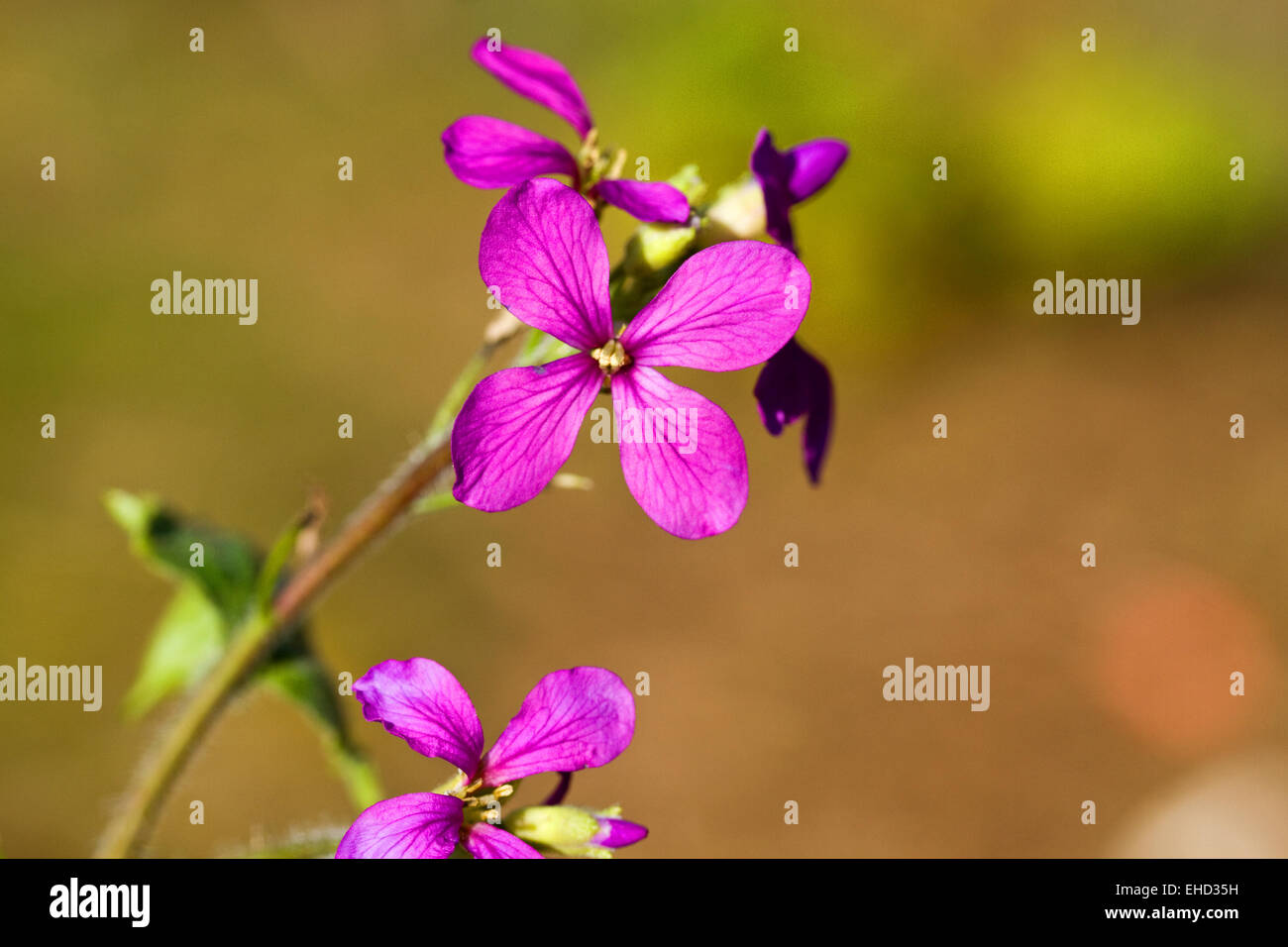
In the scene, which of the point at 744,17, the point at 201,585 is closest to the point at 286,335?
Answer: the point at 744,17

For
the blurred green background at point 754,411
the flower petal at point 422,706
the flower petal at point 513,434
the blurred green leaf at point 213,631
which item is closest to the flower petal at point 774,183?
the flower petal at point 513,434

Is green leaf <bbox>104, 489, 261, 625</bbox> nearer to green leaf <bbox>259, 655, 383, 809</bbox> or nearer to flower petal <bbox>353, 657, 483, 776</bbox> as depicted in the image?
green leaf <bbox>259, 655, 383, 809</bbox>

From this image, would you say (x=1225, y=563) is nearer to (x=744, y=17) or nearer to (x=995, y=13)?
(x=995, y=13)

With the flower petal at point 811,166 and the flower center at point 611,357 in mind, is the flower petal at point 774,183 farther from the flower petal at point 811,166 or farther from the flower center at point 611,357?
the flower center at point 611,357

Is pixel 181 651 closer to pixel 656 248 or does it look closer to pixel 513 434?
pixel 513 434
